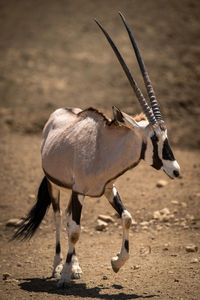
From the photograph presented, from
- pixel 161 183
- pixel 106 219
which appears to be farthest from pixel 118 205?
pixel 161 183

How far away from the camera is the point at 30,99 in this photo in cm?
1462

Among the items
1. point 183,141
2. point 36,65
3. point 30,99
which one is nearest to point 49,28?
point 36,65

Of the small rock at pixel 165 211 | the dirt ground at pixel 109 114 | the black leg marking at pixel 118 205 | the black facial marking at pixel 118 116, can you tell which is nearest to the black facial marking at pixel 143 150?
Result: the black facial marking at pixel 118 116

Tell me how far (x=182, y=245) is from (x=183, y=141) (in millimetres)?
5147

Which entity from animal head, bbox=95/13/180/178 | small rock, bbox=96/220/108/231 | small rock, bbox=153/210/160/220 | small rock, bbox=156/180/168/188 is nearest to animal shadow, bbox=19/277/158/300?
animal head, bbox=95/13/180/178

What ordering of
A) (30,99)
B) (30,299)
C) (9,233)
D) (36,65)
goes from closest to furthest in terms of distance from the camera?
(30,299) → (9,233) → (30,99) → (36,65)

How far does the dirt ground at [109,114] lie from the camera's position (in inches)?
247

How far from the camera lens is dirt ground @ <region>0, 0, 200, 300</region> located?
20.6ft

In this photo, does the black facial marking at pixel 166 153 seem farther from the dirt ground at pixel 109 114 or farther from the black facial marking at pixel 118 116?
the dirt ground at pixel 109 114

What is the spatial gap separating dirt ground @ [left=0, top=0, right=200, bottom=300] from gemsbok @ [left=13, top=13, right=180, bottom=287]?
22.2 inches

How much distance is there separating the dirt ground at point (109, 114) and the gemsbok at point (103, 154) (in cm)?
56

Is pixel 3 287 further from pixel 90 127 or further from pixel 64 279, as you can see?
pixel 90 127

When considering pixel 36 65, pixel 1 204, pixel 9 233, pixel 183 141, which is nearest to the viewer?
pixel 9 233

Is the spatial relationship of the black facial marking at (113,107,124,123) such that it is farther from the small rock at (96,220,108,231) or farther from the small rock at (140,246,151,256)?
the small rock at (96,220,108,231)
